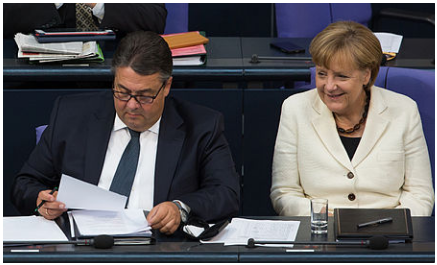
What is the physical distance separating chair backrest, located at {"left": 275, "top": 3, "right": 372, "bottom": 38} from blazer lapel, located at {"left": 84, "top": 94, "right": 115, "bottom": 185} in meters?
2.04

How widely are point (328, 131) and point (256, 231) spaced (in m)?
0.74

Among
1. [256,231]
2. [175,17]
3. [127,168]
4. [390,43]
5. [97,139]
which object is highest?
[175,17]

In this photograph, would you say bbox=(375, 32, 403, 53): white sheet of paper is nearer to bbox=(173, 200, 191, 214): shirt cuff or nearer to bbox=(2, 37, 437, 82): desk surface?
bbox=(2, 37, 437, 82): desk surface

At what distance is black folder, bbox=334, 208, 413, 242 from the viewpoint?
2.29 m

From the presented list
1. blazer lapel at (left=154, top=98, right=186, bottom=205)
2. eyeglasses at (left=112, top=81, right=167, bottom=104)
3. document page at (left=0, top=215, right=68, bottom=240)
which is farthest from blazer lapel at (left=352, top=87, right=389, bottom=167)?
document page at (left=0, top=215, right=68, bottom=240)

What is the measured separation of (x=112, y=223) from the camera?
7.67ft

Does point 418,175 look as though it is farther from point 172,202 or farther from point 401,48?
point 401,48

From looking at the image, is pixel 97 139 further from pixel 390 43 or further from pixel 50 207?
pixel 390 43

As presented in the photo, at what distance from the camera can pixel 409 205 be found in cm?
290

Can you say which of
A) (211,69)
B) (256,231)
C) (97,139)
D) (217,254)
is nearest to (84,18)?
(211,69)

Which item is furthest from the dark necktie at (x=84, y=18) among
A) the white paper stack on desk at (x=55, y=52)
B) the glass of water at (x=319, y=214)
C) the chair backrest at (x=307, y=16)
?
the glass of water at (x=319, y=214)

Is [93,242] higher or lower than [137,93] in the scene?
lower

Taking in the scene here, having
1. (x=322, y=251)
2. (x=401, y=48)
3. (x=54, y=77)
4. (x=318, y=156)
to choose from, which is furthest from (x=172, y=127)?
(x=401, y=48)

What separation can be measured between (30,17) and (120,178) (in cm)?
153
